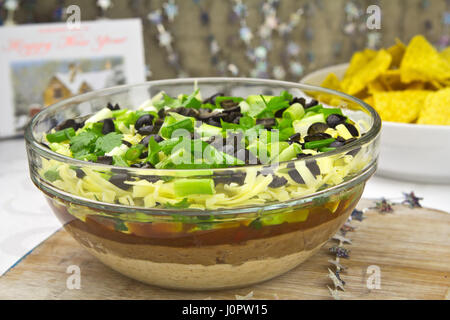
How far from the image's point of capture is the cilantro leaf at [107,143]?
3.05ft

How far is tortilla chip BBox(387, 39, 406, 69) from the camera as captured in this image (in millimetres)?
1814

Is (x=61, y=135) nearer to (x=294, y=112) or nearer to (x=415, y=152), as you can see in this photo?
(x=294, y=112)

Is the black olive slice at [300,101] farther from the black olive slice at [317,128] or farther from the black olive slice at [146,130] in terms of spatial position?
the black olive slice at [146,130]

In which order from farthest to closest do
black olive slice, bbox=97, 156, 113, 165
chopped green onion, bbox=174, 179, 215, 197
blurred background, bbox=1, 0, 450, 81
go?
1. blurred background, bbox=1, 0, 450, 81
2. black olive slice, bbox=97, 156, 113, 165
3. chopped green onion, bbox=174, 179, 215, 197

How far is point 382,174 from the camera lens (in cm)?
158

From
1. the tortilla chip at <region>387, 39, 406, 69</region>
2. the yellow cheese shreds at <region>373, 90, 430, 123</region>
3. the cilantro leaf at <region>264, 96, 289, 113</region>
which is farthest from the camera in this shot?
the tortilla chip at <region>387, 39, 406, 69</region>

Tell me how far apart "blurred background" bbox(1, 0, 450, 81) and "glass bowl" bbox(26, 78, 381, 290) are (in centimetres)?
121

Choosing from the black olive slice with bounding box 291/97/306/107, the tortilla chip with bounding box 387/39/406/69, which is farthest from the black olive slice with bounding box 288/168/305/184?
the tortilla chip with bounding box 387/39/406/69

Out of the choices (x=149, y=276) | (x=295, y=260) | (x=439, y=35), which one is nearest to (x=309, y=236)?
(x=295, y=260)

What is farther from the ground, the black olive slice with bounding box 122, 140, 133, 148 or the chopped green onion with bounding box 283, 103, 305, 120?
the chopped green onion with bounding box 283, 103, 305, 120

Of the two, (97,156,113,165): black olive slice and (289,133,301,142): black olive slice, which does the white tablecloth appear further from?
(289,133,301,142): black olive slice

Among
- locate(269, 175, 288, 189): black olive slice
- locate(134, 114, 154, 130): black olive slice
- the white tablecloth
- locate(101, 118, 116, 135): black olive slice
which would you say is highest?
locate(134, 114, 154, 130): black olive slice

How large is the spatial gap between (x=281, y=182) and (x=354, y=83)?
3.13ft
